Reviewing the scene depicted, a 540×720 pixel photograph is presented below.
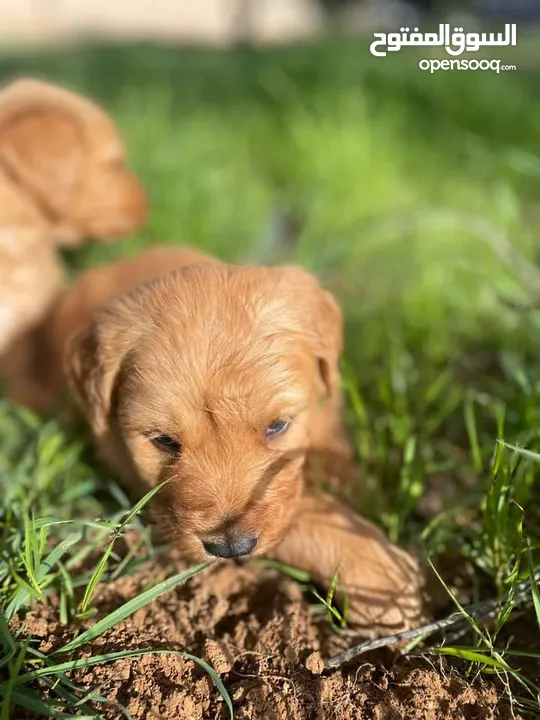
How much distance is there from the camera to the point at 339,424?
2916mm

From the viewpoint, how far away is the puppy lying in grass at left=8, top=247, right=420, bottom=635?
203 centimetres

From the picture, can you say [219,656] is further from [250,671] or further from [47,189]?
[47,189]

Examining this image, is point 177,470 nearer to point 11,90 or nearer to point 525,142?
point 11,90

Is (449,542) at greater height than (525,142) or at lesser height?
lesser

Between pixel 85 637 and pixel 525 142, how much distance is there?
600cm

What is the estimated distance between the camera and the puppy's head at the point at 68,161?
358 cm

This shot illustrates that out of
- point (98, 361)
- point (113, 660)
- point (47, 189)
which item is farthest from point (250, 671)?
point (47, 189)

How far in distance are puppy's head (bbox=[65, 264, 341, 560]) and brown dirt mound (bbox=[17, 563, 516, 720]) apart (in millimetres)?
313

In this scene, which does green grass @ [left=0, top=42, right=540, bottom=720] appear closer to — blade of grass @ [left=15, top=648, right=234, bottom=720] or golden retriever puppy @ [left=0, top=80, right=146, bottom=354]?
blade of grass @ [left=15, top=648, right=234, bottom=720]

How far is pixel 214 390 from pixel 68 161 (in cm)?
225

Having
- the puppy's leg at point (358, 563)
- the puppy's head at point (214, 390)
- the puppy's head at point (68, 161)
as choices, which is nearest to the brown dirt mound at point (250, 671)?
the puppy's leg at point (358, 563)

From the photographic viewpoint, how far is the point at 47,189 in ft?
12.2

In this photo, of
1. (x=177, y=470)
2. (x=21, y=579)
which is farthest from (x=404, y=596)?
(x=21, y=579)

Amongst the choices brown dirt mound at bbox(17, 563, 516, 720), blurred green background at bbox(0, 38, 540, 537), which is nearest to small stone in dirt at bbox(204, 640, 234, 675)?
brown dirt mound at bbox(17, 563, 516, 720)
